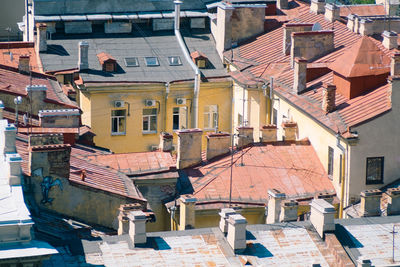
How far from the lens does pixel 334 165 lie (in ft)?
211

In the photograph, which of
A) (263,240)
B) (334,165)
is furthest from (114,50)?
(263,240)

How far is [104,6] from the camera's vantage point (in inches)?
3191

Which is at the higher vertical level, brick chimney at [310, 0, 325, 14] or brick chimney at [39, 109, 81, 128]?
brick chimney at [310, 0, 325, 14]

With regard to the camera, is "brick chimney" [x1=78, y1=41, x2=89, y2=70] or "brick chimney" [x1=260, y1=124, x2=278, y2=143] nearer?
"brick chimney" [x1=260, y1=124, x2=278, y2=143]

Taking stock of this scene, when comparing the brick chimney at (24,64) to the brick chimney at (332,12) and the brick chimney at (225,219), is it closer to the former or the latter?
the brick chimney at (332,12)

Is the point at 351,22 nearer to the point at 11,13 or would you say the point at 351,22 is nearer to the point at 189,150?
the point at 189,150

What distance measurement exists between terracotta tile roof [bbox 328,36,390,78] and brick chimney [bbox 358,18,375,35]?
887 cm

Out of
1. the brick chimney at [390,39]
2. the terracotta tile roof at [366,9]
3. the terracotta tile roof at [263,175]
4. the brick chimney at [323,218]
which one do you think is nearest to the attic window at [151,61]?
the brick chimney at [390,39]

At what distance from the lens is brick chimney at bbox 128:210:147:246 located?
49.9 meters

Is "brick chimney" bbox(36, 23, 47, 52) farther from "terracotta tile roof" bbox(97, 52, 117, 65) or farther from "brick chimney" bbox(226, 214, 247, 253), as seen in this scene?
"brick chimney" bbox(226, 214, 247, 253)

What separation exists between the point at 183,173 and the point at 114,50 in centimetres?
1613

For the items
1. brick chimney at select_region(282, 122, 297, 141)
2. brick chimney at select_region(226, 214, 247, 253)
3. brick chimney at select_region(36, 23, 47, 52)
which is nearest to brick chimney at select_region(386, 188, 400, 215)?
brick chimney at select_region(226, 214, 247, 253)

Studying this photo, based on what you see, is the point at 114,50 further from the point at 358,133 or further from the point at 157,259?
the point at 157,259

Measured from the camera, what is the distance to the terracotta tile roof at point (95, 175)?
182 feet
